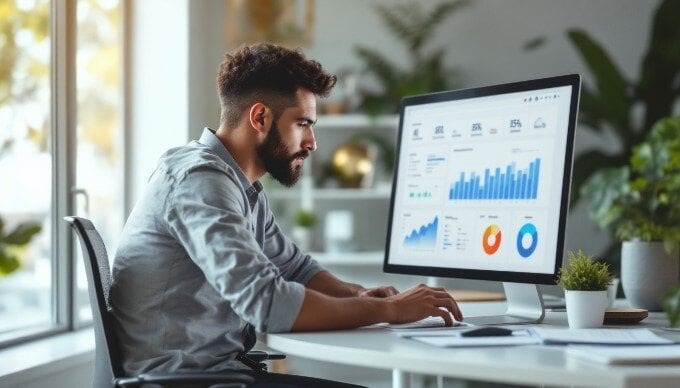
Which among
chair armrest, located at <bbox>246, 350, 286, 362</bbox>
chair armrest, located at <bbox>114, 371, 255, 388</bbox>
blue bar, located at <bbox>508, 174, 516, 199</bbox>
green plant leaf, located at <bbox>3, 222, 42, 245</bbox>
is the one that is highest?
blue bar, located at <bbox>508, 174, 516, 199</bbox>

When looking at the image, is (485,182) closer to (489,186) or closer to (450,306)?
(489,186)

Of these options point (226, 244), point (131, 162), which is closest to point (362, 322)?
point (226, 244)

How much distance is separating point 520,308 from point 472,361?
667 mm

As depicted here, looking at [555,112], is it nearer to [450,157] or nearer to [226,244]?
[450,157]

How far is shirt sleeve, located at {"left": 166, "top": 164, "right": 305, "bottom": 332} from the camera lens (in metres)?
1.55

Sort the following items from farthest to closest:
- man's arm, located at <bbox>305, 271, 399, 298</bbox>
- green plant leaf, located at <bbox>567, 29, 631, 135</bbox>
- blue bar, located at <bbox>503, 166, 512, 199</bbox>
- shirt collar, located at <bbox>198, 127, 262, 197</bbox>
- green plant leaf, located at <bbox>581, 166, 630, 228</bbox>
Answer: green plant leaf, located at <bbox>567, 29, 631, 135</bbox>, green plant leaf, located at <bbox>581, 166, 630, 228</bbox>, man's arm, located at <bbox>305, 271, 399, 298</bbox>, shirt collar, located at <bbox>198, 127, 262, 197</bbox>, blue bar, located at <bbox>503, 166, 512, 199</bbox>

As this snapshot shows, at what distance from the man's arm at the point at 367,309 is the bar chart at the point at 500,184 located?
0.85ft

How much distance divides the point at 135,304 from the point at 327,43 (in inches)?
155

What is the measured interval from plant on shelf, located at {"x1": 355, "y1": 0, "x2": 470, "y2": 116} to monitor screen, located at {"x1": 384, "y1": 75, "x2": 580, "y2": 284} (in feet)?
10.1

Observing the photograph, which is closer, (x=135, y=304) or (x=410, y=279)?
(x=135, y=304)

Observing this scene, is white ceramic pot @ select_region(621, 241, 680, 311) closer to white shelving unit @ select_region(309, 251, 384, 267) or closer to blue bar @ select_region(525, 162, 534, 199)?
blue bar @ select_region(525, 162, 534, 199)

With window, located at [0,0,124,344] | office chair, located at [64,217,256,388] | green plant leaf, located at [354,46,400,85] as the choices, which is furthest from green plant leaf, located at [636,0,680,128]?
office chair, located at [64,217,256,388]

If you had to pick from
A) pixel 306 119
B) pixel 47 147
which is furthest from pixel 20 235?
pixel 47 147

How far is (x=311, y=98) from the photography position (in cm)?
199
